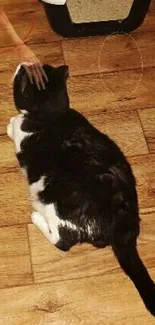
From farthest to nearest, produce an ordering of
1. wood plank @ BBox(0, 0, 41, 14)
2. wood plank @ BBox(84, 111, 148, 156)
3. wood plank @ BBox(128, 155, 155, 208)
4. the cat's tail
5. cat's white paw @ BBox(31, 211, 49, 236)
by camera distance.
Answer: wood plank @ BBox(0, 0, 41, 14), wood plank @ BBox(84, 111, 148, 156), wood plank @ BBox(128, 155, 155, 208), cat's white paw @ BBox(31, 211, 49, 236), the cat's tail

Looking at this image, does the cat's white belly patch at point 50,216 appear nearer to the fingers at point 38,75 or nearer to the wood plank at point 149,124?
the fingers at point 38,75

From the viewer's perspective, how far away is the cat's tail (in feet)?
4.44

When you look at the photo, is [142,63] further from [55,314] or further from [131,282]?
[55,314]

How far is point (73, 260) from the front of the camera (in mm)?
1583

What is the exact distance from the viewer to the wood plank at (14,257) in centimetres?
155

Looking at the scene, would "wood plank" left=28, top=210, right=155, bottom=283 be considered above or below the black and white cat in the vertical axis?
below

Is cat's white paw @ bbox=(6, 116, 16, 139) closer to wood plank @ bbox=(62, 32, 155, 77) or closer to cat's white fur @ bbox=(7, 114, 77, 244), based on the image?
cat's white fur @ bbox=(7, 114, 77, 244)

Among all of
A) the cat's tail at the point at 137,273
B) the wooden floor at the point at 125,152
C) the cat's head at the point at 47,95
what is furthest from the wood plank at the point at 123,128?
the cat's tail at the point at 137,273

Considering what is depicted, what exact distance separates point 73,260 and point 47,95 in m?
0.51

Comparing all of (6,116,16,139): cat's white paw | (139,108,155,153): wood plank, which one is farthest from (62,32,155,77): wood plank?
(6,116,16,139): cat's white paw

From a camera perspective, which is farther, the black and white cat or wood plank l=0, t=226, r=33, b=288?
wood plank l=0, t=226, r=33, b=288

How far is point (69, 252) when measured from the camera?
160cm

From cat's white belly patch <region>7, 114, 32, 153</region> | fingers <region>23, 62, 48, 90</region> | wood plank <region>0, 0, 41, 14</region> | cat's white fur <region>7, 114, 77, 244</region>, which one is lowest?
cat's white fur <region>7, 114, 77, 244</region>

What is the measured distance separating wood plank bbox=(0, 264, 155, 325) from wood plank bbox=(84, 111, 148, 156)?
0.46 m
